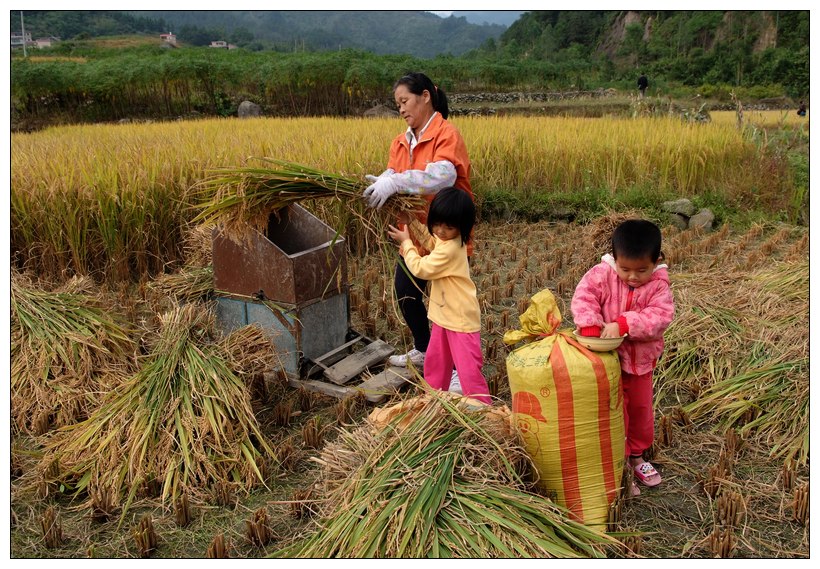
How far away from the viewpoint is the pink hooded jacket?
2.22 metres

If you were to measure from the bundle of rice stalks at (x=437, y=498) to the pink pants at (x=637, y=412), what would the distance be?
1.64ft

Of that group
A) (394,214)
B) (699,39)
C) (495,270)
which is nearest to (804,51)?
(699,39)

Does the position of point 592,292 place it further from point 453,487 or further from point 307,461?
point 307,461

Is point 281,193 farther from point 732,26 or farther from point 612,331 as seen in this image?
point 732,26

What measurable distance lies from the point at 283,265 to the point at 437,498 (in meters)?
1.62

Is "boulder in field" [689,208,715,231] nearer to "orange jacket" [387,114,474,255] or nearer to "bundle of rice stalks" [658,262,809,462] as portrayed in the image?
"bundle of rice stalks" [658,262,809,462]

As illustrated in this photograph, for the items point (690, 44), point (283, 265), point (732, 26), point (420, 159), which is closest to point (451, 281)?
point (420, 159)

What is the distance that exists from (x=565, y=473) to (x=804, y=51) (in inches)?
1170

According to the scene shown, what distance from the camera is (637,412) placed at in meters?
2.46

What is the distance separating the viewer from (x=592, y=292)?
2307 millimetres

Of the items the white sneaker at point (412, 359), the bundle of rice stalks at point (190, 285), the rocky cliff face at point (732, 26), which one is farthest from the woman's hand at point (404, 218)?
the rocky cliff face at point (732, 26)

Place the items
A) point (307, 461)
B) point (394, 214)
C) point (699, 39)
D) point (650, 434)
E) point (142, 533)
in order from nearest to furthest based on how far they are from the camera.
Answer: point (142, 533), point (650, 434), point (307, 461), point (394, 214), point (699, 39)

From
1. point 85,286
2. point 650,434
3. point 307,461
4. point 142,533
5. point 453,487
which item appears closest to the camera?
point 453,487

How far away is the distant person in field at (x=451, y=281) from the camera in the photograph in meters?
2.63
